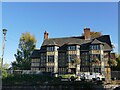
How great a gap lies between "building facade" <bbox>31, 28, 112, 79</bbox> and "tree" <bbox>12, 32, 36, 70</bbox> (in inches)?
224

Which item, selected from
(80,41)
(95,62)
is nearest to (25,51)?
(80,41)

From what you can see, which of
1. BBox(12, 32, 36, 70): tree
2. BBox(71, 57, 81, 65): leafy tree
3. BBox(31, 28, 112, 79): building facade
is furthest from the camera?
BBox(12, 32, 36, 70): tree

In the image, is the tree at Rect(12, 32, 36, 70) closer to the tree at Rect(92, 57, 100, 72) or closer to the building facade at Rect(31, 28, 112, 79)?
the building facade at Rect(31, 28, 112, 79)

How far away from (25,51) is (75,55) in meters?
15.2

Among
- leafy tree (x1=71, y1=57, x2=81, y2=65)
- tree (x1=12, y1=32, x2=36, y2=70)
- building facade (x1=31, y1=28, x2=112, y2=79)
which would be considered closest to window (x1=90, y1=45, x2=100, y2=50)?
building facade (x1=31, y1=28, x2=112, y2=79)

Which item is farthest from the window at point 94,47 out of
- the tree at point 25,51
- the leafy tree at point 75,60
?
the tree at point 25,51

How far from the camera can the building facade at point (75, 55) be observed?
44.0 meters

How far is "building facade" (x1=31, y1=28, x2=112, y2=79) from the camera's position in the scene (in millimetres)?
43969

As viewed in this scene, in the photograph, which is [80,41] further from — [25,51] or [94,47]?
[25,51]

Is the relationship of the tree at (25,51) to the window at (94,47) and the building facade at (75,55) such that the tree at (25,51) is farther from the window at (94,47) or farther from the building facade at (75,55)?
the window at (94,47)

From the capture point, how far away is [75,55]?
1781 inches

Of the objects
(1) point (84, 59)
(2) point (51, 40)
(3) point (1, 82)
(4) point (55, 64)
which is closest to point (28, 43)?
(2) point (51, 40)

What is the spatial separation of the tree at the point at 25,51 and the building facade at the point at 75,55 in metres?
5.69

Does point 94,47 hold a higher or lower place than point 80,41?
lower
